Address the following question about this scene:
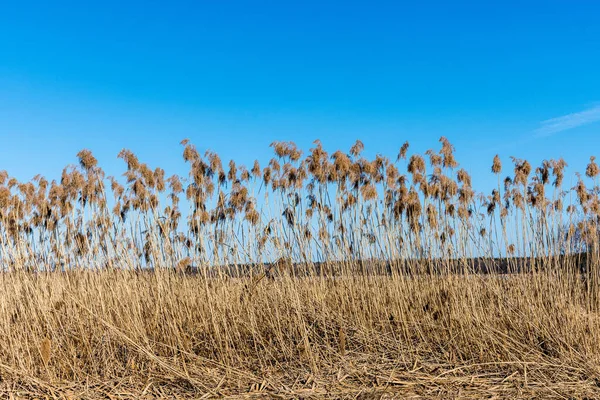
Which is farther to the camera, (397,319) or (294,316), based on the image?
(397,319)

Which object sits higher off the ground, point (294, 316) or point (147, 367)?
point (294, 316)

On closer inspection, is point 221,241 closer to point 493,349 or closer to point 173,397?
point 173,397

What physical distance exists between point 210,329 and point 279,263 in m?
0.82

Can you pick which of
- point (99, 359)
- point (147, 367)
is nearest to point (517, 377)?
point (147, 367)

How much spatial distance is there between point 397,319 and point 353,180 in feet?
4.58

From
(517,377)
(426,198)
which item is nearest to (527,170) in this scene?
(426,198)

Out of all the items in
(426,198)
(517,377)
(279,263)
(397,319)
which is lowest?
(517,377)

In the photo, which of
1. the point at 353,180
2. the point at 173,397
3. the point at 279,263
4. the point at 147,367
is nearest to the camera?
the point at 173,397

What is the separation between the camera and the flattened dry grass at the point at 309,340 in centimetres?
369

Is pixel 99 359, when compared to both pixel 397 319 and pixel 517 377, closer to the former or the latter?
pixel 397 319

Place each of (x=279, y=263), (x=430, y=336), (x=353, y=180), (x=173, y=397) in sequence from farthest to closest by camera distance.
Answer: (x=353, y=180) < (x=279, y=263) < (x=430, y=336) < (x=173, y=397)

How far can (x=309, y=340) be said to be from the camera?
4402 millimetres

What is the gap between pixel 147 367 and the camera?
407cm

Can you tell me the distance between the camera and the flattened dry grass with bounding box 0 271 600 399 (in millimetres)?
3689
